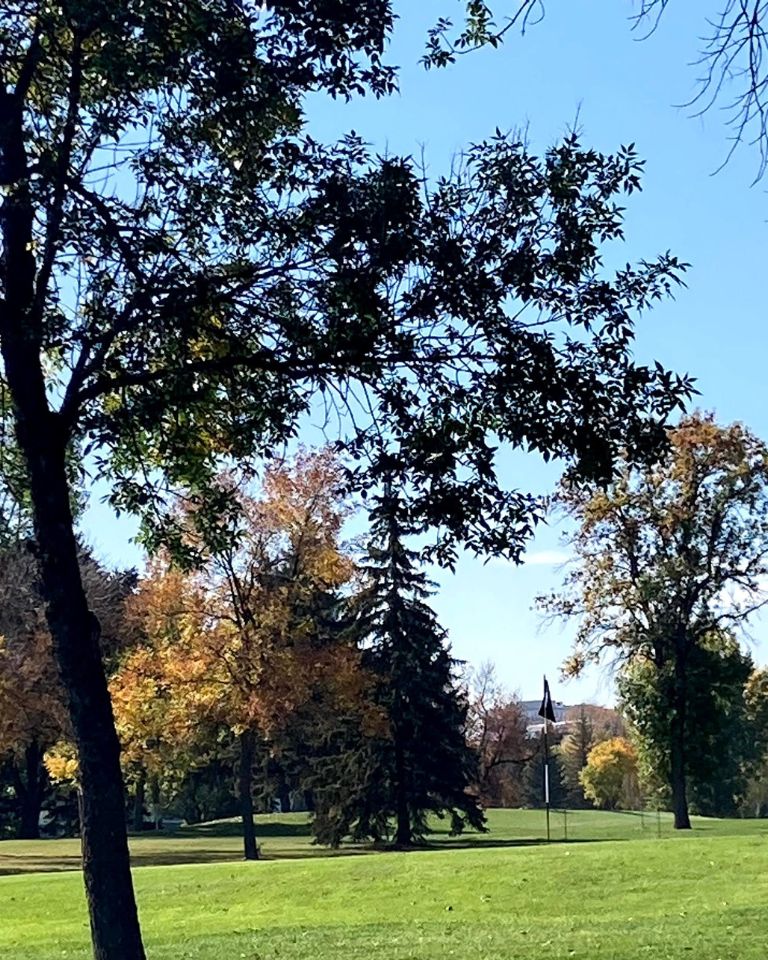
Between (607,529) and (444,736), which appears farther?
(444,736)

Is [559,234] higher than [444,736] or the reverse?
higher

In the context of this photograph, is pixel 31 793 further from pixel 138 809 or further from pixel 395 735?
pixel 395 735

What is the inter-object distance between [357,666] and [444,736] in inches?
261

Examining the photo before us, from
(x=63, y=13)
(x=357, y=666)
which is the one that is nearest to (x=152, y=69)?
(x=63, y=13)

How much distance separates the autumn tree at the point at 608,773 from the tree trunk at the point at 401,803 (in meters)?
44.9

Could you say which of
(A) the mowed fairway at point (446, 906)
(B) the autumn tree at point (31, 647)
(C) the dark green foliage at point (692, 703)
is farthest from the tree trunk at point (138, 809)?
(A) the mowed fairway at point (446, 906)

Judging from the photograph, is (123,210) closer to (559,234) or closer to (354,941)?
(559,234)

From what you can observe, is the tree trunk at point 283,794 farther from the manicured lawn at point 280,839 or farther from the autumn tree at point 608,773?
the autumn tree at point 608,773

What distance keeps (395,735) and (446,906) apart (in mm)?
20507

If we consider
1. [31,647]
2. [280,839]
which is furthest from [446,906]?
[280,839]

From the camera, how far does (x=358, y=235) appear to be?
27.0ft

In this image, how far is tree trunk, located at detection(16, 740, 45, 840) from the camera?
181 ft

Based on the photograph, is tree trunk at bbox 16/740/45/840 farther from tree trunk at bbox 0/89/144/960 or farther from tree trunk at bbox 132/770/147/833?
tree trunk at bbox 0/89/144/960

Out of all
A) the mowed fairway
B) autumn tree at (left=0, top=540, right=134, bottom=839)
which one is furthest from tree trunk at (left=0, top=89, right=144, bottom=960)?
autumn tree at (left=0, top=540, right=134, bottom=839)
